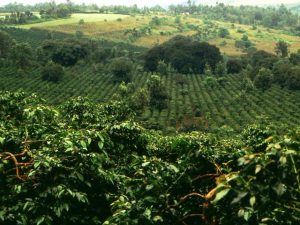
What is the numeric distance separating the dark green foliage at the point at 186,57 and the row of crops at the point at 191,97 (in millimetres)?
6425

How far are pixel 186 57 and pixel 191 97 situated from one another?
1598 inches

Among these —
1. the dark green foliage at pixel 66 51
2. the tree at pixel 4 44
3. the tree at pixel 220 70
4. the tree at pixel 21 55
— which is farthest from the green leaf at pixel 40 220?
the tree at pixel 4 44

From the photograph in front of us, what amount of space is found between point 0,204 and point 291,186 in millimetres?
6593

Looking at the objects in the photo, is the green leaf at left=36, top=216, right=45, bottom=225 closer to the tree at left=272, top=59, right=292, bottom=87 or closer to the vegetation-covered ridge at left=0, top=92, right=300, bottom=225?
the vegetation-covered ridge at left=0, top=92, right=300, bottom=225

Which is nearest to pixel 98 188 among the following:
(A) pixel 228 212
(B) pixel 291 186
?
(A) pixel 228 212

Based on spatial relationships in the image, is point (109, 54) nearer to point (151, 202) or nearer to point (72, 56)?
point (72, 56)

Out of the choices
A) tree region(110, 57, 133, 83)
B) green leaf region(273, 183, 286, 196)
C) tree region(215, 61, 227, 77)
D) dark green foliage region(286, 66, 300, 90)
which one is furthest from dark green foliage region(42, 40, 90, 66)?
green leaf region(273, 183, 286, 196)

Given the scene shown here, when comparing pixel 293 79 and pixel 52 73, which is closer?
pixel 293 79

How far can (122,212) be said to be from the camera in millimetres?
7879

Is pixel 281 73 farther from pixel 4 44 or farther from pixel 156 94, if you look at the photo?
pixel 4 44

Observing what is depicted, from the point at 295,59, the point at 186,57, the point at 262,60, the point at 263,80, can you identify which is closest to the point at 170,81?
the point at 186,57

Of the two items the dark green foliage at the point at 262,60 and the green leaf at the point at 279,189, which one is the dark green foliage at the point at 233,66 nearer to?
the dark green foliage at the point at 262,60

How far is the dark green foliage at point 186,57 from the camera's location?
15050cm

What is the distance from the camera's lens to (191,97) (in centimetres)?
11300
